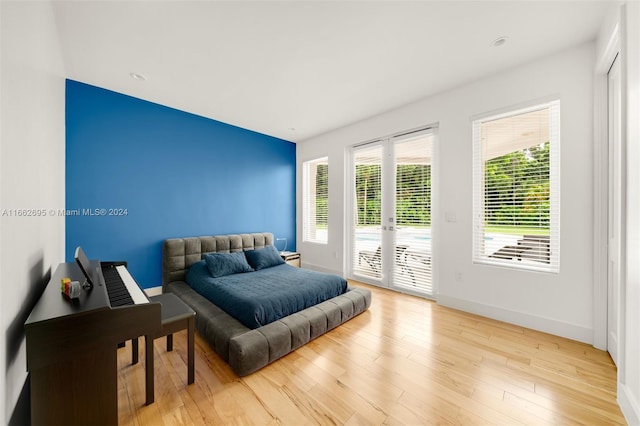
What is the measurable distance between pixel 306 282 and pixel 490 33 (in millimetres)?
3022

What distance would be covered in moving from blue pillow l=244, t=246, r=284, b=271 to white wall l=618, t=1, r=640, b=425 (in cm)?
349

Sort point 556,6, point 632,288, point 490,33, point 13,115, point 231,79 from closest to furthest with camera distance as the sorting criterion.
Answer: point 13,115 < point 632,288 < point 556,6 < point 490,33 < point 231,79

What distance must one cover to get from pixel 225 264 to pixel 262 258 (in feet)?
1.93

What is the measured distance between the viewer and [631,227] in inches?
56.3

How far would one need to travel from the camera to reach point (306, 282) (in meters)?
2.89

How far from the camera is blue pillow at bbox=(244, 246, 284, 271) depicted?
3650 mm

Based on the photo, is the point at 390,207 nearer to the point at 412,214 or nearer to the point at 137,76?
the point at 412,214

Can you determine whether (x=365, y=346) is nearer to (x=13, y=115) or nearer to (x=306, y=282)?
(x=306, y=282)

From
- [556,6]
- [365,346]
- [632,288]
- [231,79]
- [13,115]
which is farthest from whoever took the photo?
[231,79]

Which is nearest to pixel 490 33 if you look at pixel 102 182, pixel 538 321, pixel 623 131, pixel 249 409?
pixel 623 131

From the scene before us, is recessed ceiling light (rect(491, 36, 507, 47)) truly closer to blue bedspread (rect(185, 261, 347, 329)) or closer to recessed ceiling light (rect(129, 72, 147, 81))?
blue bedspread (rect(185, 261, 347, 329))

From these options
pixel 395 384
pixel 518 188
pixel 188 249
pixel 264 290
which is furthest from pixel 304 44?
pixel 188 249

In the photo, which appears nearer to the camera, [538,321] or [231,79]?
[538,321]

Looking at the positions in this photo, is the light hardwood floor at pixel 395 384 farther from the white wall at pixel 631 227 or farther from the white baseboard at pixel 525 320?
the white wall at pixel 631 227
